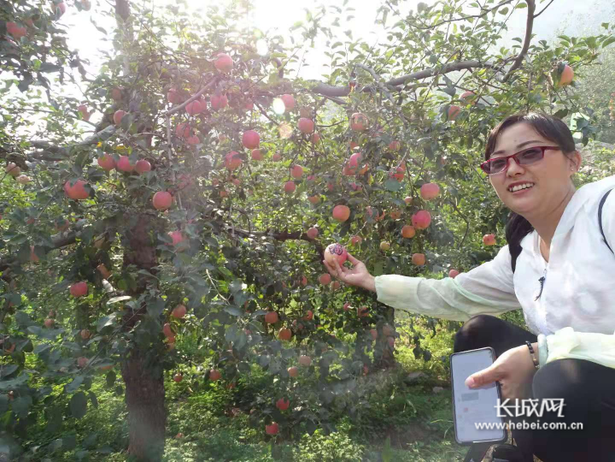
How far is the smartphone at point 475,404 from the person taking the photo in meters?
1.14

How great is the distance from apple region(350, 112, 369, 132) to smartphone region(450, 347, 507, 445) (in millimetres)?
945

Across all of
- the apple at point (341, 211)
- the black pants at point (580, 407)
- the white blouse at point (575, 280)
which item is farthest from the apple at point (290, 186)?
the black pants at point (580, 407)

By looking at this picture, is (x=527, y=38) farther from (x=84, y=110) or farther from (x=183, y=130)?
(x=84, y=110)

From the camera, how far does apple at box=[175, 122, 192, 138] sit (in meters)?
1.81

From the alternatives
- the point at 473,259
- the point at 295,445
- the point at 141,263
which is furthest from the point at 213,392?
the point at 473,259

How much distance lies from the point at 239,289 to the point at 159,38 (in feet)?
3.70

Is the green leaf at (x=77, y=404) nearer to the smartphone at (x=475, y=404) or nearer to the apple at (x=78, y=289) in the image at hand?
the apple at (x=78, y=289)

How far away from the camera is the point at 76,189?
1.45 metres

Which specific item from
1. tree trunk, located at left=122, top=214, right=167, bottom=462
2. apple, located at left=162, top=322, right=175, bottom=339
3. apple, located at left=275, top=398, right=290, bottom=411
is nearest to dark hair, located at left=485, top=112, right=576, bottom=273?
apple, located at left=275, top=398, right=290, bottom=411

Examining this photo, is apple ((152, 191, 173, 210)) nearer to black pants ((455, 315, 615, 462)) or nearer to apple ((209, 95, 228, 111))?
apple ((209, 95, 228, 111))

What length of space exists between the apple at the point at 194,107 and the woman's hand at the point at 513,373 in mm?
1455

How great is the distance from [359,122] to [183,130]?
0.75m

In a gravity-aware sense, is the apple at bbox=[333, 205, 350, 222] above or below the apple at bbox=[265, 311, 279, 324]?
above

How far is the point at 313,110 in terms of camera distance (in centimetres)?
206
